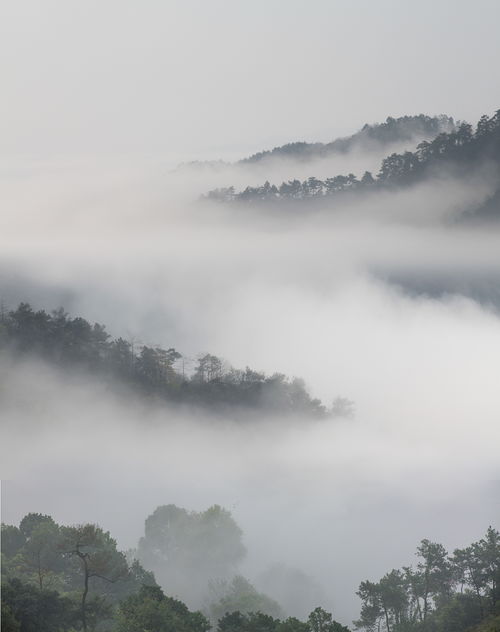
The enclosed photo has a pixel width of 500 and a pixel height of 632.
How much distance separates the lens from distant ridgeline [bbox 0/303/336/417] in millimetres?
101562

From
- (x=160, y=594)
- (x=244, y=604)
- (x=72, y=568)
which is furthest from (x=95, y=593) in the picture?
(x=244, y=604)

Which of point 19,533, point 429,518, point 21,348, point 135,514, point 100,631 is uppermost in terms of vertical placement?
point 21,348

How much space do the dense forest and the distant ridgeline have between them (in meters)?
36.2

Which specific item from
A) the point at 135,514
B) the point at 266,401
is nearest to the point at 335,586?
the point at 135,514

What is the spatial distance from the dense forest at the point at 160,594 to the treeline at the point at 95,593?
2.7 inches

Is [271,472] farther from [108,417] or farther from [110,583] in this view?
[110,583]

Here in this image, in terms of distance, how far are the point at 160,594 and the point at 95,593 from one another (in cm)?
815

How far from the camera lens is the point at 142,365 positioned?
108188 millimetres

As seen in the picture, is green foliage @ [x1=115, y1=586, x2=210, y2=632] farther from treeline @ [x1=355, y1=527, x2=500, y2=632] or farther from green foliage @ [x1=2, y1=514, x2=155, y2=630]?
treeline @ [x1=355, y1=527, x2=500, y2=632]

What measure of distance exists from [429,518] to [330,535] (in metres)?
19.8

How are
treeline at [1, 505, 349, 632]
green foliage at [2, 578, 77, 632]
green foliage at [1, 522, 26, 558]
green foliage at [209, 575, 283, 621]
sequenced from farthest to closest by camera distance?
green foliage at [209, 575, 283, 621] → green foliage at [1, 522, 26, 558] → treeline at [1, 505, 349, 632] → green foliage at [2, 578, 77, 632]

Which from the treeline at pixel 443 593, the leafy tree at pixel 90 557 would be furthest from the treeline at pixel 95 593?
the treeline at pixel 443 593

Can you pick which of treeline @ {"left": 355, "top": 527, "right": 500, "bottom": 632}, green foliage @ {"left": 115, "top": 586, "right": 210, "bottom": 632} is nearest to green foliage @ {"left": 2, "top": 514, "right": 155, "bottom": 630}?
green foliage @ {"left": 115, "top": 586, "right": 210, "bottom": 632}

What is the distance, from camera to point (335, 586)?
286 feet
